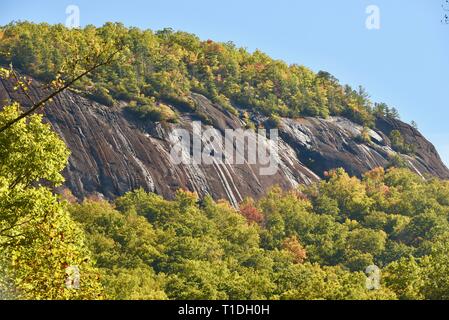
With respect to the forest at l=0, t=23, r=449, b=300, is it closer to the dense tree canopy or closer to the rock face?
the dense tree canopy

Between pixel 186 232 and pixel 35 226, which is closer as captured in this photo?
pixel 35 226

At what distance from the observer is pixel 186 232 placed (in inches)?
5423

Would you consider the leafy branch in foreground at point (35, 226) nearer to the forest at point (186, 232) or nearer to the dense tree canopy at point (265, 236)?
the forest at point (186, 232)

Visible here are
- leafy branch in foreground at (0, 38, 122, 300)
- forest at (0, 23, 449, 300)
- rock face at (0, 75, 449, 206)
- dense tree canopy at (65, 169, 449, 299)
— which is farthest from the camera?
rock face at (0, 75, 449, 206)

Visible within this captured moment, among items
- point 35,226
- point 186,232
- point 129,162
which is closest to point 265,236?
point 186,232

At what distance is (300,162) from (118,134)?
55440mm

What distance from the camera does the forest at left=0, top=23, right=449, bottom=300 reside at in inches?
1176

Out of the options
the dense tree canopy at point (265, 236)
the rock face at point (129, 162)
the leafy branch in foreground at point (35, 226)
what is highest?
the rock face at point (129, 162)

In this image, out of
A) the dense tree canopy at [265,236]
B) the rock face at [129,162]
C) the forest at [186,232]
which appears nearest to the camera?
the forest at [186,232]

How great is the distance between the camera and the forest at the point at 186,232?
29.9m

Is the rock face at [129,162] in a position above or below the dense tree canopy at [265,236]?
above

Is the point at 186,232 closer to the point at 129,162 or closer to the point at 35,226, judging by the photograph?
the point at 129,162

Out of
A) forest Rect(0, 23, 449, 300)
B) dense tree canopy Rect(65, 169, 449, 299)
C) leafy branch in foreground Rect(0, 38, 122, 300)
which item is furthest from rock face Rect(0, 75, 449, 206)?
leafy branch in foreground Rect(0, 38, 122, 300)

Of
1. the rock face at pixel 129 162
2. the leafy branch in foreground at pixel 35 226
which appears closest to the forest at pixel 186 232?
the leafy branch in foreground at pixel 35 226
